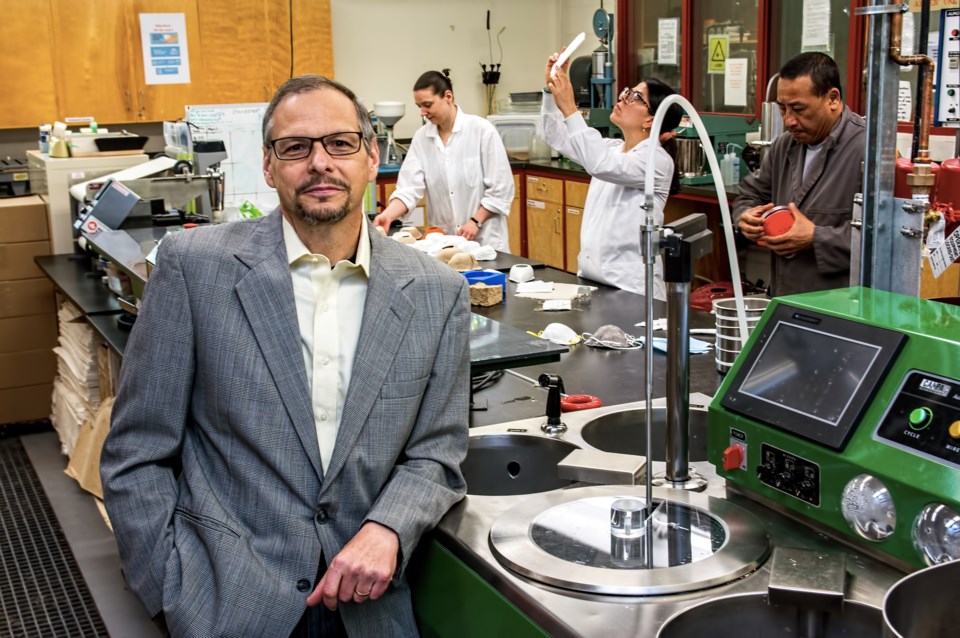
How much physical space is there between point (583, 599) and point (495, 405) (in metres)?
1.01

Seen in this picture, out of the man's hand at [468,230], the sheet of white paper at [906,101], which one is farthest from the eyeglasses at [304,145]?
the sheet of white paper at [906,101]

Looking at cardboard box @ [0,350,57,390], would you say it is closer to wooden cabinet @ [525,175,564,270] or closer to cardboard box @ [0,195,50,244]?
cardboard box @ [0,195,50,244]

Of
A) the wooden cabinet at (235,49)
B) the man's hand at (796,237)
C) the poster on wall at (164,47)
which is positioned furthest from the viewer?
the wooden cabinet at (235,49)

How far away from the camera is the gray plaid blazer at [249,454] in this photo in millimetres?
1582

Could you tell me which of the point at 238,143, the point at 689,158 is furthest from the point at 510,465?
the point at 689,158

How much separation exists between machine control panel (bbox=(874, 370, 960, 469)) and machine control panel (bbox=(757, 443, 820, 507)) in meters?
0.11

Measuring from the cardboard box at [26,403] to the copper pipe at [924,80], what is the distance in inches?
173

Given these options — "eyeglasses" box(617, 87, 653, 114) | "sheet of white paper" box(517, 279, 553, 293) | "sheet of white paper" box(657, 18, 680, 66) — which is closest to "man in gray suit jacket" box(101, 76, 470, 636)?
"sheet of white paper" box(517, 279, 553, 293)

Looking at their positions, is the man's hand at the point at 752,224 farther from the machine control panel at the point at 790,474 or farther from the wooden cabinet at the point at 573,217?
the wooden cabinet at the point at 573,217

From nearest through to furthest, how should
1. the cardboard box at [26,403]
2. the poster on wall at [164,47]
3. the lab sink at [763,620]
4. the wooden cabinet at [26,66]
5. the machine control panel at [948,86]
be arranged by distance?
1. the lab sink at [763,620]
2. the machine control panel at [948,86]
3. the cardboard box at [26,403]
4. the wooden cabinet at [26,66]
5. the poster on wall at [164,47]

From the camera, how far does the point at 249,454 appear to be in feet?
5.30

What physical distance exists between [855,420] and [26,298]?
172 inches

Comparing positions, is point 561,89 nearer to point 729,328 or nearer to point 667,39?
point 729,328

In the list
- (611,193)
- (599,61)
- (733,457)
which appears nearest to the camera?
(733,457)
